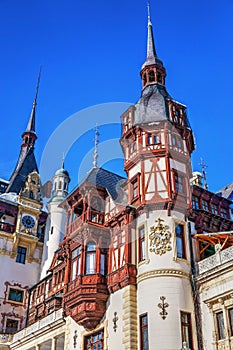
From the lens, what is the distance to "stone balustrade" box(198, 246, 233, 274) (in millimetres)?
26941

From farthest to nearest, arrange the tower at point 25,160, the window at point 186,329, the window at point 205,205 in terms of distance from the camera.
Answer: the tower at point 25,160
the window at point 205,205
the window at point 186,329

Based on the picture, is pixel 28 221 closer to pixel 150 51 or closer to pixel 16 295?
pixel 16 295

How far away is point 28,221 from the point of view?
56.8 meters

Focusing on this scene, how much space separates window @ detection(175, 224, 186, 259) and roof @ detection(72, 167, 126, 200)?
6.87 m

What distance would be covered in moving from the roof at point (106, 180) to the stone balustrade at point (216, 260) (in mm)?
9880

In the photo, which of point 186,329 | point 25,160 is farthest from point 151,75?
point 25,160

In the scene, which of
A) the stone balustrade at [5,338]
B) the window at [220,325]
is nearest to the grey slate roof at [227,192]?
the window at [220,325]

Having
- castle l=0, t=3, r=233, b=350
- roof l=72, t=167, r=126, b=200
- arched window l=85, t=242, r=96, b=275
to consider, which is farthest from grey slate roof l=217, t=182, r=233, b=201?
arched window l=85, t=242, r=96, b=275

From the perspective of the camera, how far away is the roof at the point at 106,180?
120ft

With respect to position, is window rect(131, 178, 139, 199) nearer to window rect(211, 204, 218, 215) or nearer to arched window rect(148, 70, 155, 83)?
window rect(211, 204, 218, 215)

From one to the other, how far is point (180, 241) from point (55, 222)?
94.5 feet

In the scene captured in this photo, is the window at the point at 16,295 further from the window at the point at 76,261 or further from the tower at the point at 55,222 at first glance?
the window at the point at 76,261

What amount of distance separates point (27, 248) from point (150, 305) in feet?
100.0

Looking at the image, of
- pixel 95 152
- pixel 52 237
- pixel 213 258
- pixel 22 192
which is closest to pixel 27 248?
pixel 52 237
